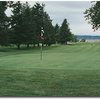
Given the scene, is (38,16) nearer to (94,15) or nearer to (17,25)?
(17,25)

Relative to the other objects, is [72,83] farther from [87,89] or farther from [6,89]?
[6,89]

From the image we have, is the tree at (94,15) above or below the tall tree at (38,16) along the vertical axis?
below

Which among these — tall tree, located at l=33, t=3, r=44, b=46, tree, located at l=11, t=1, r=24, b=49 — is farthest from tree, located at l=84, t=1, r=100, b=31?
tall tree, located at l=33, t=3, r=44, b=46

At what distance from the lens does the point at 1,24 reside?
4397cm

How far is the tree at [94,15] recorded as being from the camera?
27.1ft

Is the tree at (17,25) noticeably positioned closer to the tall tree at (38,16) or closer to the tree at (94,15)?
the tall tree at (38,16)

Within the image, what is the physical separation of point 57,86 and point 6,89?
1.65m

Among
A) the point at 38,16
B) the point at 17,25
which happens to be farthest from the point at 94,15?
the point at 38,16

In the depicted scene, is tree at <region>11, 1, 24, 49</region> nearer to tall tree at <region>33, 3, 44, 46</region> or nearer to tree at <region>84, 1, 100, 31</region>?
tall tree at <region>33, 3, 44, 46</region>

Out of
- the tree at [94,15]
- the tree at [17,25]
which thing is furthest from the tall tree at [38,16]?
the tree at [94,15]

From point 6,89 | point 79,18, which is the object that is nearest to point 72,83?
point 6,89

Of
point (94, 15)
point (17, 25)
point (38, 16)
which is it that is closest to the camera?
point (94, 15)

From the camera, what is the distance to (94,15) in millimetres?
8734

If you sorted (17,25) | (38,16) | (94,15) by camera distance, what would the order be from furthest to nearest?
(38,16) → (17,25) → (94,15)
